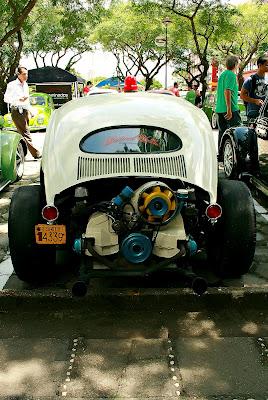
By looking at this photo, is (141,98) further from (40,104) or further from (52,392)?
(40,104)

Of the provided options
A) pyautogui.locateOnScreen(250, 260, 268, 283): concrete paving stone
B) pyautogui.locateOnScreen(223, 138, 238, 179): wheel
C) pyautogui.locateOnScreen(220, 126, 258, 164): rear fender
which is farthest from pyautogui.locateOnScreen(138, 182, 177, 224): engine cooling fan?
pyautogui.locateOnScreen(223, 138, 238, 179): wheel

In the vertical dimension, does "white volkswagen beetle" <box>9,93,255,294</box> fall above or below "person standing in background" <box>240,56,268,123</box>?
below

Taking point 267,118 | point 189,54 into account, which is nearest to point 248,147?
point 267,118

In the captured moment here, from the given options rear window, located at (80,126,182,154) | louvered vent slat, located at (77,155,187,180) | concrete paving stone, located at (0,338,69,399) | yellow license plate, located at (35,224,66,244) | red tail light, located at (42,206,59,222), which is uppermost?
rear window, located at (80,126,182,154)

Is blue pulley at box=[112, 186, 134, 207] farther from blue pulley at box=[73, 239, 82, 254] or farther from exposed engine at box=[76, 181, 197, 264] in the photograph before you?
blue pulley at box=[73, 239, 82, 254]

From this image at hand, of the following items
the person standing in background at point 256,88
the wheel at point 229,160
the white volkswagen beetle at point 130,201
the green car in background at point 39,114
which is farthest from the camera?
→ the green car in background at point 39,114

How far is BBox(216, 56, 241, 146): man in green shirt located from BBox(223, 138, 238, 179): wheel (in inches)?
22.5

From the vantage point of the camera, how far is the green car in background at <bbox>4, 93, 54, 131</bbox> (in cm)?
1818

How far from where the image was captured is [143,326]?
386cm

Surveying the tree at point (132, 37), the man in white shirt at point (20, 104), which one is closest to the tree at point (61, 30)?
the tree at point (132, 37)

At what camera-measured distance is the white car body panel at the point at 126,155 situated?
156 inches

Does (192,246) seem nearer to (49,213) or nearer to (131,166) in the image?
(131,166)

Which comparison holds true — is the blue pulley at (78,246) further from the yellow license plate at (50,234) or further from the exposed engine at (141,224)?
the yellow license plate at (50,234)

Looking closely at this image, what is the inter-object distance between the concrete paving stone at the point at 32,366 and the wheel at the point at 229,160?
493cm
